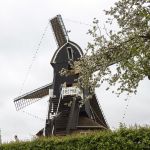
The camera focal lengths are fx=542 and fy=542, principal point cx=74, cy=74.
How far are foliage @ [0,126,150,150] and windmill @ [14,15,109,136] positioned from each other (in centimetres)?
2582

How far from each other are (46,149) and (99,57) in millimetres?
4589

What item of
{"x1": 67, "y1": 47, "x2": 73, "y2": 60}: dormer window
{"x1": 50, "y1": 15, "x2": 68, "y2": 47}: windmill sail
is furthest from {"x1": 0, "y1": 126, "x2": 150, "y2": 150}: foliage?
{"x1": 50, "y1": 15, "x2": 68, "y2": 47}: windmill sail

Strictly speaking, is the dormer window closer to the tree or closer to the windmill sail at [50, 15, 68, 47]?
the windmill sail at [50, 15, 68, 47]

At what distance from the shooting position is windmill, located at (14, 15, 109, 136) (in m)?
50.8

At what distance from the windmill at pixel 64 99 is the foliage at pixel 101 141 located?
84.7 feet

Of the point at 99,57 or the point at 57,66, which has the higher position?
the point at 57,66

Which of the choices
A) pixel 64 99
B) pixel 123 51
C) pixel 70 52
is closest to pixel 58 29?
pixel 70 52

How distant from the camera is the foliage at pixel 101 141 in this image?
59.3ft

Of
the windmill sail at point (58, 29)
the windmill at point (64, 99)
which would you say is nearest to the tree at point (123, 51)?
the windmill at point (64, 99)

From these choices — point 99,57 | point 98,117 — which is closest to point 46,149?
point 99,57

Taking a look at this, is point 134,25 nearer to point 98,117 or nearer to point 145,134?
point 145,134

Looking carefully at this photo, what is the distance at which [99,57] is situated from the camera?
64.3ft

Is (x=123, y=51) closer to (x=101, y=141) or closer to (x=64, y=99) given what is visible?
(x=101, y=141)

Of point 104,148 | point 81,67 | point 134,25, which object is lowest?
point 104,148
